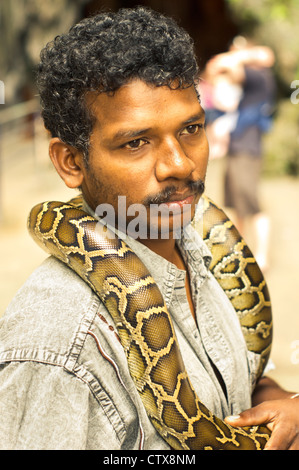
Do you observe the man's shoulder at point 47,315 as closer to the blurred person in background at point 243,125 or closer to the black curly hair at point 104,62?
the black curly hair at point 104,62

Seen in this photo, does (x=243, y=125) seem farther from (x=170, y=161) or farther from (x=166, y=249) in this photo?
(x=170, y=161)

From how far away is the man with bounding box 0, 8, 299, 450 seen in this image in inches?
52.1

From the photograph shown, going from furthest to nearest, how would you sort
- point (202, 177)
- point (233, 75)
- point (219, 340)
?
point (233, 75) → point (219, 340) → point (202, 177)

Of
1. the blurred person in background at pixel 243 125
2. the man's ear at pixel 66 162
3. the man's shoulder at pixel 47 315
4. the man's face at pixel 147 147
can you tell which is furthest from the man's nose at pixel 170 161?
the blurred person in background at pixel 243 125

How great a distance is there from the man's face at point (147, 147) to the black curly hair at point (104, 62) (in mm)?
33

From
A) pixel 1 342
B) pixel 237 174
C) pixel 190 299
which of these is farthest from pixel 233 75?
pixel 1 342

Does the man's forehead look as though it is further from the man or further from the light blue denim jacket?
the light blue denim jacket

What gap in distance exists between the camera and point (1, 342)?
4.54 ft

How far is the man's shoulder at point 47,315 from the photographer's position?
53.3 inches

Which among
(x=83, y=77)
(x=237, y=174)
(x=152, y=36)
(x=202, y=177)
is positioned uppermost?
(x=237, y=174)

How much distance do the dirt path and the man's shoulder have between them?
3230mm

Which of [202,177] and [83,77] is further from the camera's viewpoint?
[202,177]

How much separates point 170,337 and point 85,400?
352 millimetres

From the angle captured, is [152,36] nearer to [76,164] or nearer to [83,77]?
[83,77]
